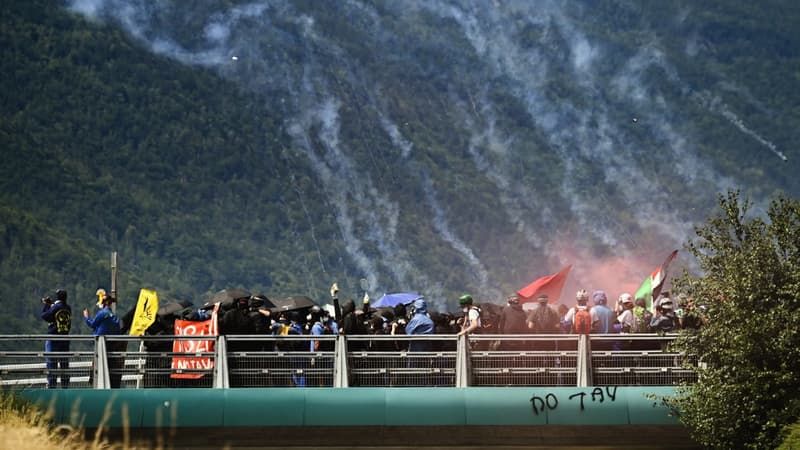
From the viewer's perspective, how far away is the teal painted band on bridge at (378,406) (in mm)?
24766

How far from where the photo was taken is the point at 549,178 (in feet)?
480

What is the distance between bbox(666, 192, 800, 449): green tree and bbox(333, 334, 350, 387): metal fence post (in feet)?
19.1

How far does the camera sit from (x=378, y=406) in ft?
81.5

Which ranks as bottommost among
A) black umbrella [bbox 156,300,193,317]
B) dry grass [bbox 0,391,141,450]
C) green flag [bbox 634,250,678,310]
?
dry grass [bbox 0,391,141,450]

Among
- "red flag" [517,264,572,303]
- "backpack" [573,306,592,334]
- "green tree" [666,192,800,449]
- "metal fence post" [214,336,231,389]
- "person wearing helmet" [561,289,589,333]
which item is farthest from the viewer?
"red flag" [517,264,572,303]

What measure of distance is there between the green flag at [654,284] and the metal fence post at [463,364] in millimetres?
6870

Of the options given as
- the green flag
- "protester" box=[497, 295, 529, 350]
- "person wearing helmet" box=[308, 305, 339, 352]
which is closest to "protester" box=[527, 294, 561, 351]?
"protester" box=[497, 295, 529, 350]

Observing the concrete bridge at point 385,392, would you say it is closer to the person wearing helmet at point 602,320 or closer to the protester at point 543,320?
the protester at point 543,320

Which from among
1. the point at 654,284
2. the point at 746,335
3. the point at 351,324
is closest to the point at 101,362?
the point at 351,324

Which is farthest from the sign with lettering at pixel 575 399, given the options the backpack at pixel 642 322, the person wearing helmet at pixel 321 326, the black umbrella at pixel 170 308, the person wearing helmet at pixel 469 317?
the black umbrella at pixel 170 308

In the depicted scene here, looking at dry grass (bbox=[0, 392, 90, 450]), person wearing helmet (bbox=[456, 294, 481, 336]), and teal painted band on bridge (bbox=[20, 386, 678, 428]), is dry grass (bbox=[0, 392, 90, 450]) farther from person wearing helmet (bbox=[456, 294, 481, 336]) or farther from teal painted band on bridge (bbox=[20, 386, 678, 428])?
person wearing helmet (bbox=[456, 294, 481, 336])

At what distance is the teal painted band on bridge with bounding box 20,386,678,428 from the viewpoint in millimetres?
24766

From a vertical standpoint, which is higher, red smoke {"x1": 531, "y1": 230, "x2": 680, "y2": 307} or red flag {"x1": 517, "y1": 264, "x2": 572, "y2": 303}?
red smoke {"x1": 531, "y1": 230, "x2": 680, "y2": 307}

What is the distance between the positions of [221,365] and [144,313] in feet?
8.16
